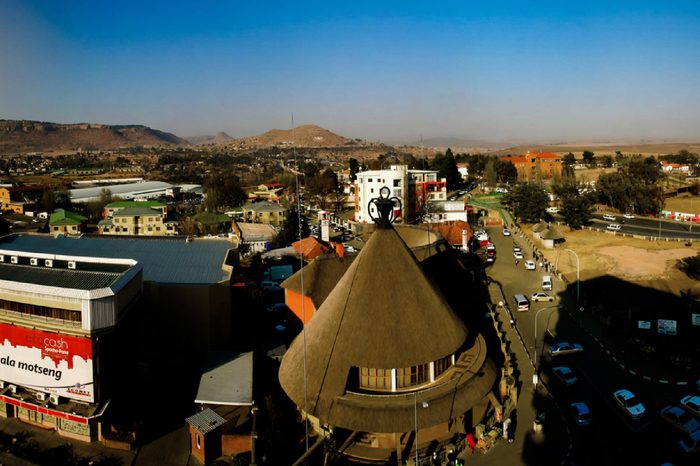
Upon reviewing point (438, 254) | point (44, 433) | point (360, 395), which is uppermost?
point (438, 254)

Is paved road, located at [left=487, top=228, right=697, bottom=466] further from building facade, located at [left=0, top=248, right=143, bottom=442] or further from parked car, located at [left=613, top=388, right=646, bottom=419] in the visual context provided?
building facade, located at [left=0, top=248, right=143, bottom=442]

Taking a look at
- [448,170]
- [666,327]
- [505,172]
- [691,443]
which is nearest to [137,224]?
[448,170]

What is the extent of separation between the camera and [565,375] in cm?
1555

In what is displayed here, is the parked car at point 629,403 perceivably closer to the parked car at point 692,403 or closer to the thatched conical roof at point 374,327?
the parked car at point 692,403

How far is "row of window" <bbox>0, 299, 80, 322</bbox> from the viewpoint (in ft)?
41.1

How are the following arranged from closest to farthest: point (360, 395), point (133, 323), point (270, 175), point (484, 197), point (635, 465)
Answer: point (360, 395) < point (635, 465) < point (133, 323) < point (484, 197) < point (270, 175)

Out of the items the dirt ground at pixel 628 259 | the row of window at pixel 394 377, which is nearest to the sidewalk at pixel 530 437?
the row of window at pixel 394 377

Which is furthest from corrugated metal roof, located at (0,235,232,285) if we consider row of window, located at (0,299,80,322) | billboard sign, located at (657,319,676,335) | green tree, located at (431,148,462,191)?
green tree, located at (431,148,462,191)

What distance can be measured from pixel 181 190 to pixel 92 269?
67162 mm

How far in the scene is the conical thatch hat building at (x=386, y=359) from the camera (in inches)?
412

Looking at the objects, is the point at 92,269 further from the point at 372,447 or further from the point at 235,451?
the point at 372,447

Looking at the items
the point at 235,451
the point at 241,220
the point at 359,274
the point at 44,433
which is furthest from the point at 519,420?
the point at 241,220

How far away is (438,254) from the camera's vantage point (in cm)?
1984

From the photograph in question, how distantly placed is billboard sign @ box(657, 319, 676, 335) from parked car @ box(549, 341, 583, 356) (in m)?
4.32
